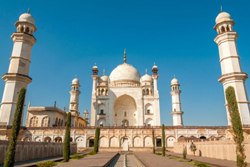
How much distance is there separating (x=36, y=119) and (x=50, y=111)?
9.67ft

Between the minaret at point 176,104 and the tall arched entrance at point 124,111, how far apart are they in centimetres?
829

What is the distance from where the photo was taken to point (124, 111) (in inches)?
1742

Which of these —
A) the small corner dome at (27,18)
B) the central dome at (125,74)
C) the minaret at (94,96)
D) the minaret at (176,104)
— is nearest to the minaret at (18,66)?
the small corner dome at (27,18)

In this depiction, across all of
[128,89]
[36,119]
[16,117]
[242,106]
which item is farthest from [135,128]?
[16,117]

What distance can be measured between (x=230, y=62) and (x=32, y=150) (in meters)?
25.0

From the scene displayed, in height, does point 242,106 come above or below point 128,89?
below

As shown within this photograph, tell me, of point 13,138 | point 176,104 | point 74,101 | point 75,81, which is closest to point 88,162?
point 13,138

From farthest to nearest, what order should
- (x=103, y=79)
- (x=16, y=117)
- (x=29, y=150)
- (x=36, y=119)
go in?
(x=103, y=79)
(x=36, y=119)
(x=29, y=150)
(x=16, y=117)

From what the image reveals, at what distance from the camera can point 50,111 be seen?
3903cm

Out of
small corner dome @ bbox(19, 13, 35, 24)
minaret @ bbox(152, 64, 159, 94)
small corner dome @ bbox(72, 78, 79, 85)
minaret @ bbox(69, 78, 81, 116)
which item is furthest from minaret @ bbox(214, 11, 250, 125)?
small corner dome @ bbox(72, 78, 79, 85)

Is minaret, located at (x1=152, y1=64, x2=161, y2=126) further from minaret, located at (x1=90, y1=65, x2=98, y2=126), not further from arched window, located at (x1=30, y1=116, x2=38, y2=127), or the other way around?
arched window, located at (x1=30, y1=116, x2=38, y2=127)

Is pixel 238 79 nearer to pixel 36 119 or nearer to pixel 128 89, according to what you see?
pixel 128 89

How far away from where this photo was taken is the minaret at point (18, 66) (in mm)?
25812

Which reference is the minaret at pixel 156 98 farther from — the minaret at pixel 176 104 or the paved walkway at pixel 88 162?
the paved walkway at pixel 88 162
